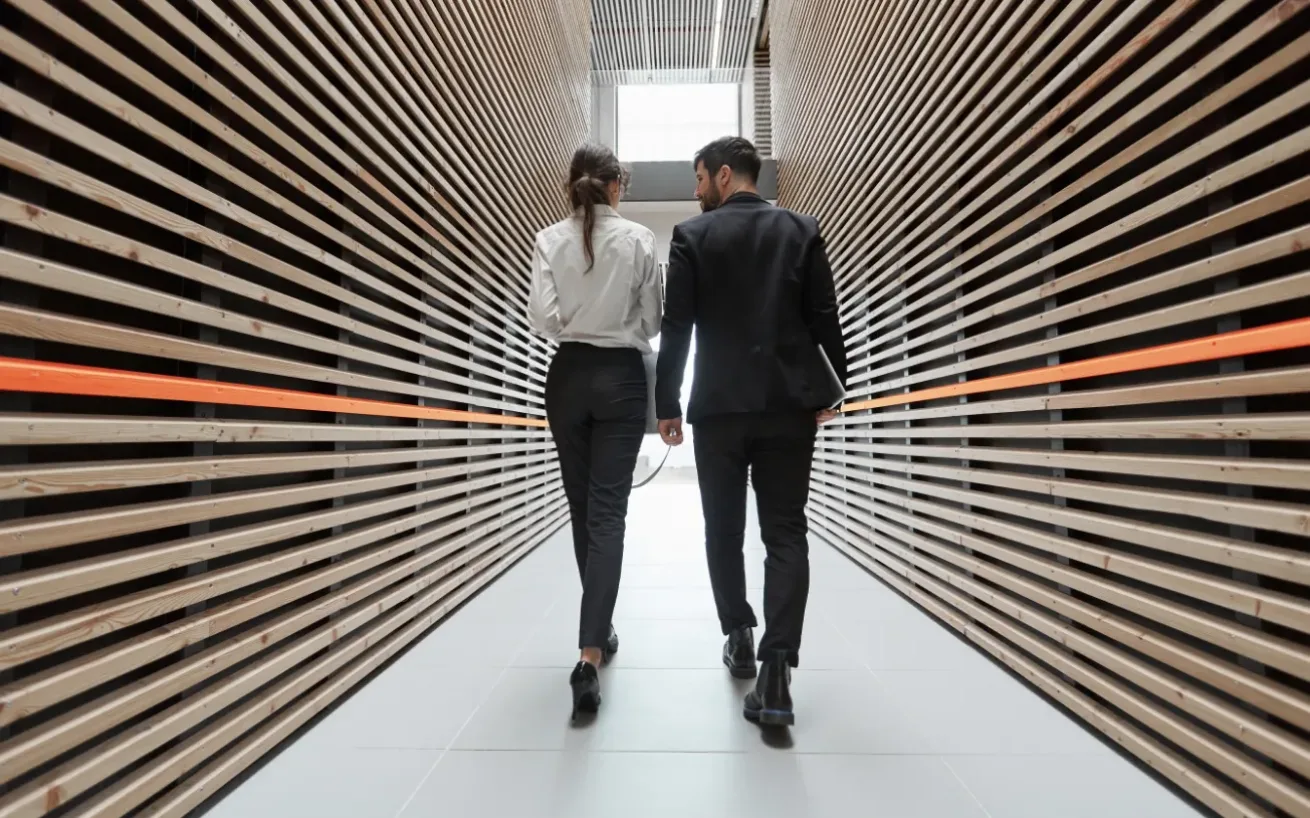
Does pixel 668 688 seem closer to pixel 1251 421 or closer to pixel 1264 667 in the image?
pixel 1264 667

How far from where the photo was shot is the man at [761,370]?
72.7 inches

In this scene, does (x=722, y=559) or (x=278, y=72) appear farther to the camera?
(x=722, y=559)

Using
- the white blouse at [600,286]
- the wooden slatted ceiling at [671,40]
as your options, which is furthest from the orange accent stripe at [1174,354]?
the wooden slatted ceiling at [671,40]

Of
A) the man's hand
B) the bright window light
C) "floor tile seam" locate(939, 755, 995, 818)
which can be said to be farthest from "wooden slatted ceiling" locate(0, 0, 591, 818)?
the bright window light

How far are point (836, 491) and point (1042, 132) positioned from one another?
3089 millimetres

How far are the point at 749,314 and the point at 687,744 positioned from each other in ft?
3.65

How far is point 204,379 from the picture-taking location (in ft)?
4.86

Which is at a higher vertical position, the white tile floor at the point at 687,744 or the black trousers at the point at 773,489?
the black trousers at the point at 773,489

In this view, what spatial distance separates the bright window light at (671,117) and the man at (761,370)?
9.73m

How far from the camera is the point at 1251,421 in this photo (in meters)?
1.34

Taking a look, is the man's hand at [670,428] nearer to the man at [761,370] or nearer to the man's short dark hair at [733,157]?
the man at [761,370]

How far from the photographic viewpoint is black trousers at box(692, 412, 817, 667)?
1.85 m

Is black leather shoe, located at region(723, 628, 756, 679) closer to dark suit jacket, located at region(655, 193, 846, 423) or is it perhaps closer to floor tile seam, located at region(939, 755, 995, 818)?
floor tile seam, located at region(939, 755, 995, 818)

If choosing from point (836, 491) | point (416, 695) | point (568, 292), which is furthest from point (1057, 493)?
point (836, 491)
